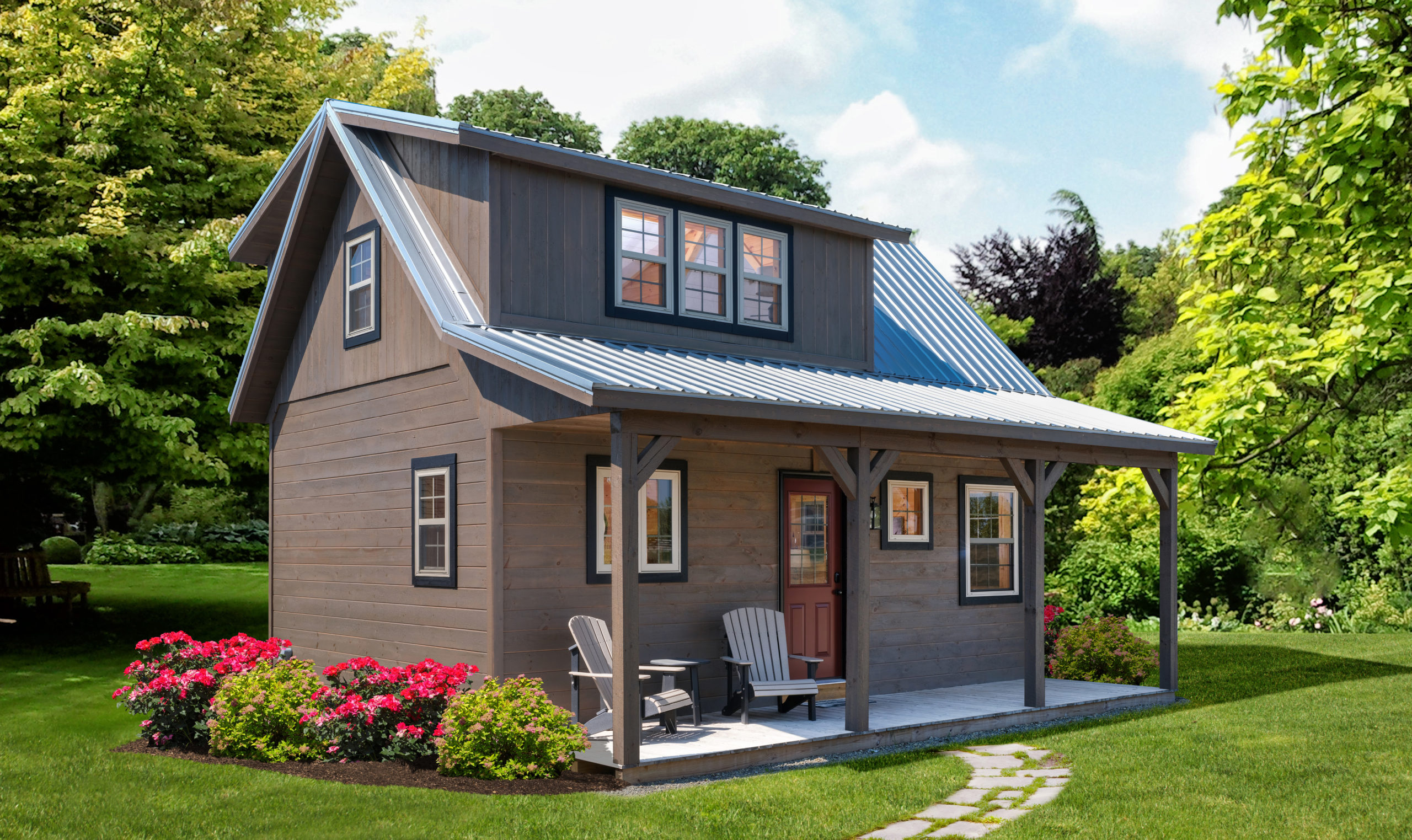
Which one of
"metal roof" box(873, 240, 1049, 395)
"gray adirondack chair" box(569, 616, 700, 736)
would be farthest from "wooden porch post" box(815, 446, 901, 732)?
"metal roof" box(873, 240, 1049, 395)

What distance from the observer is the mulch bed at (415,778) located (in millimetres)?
7996

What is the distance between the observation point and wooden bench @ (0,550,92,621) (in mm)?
16766

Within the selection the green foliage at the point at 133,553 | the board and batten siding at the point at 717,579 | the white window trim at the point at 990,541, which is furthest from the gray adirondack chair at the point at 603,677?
the green foliage at the point at 133,553

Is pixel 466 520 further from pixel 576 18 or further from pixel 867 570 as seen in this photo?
pixel 576 18

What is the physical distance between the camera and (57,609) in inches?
689

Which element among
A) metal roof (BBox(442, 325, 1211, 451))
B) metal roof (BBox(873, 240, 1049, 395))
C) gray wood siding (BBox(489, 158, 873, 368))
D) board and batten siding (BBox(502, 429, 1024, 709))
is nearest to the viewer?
metal roof (BBox(442, 325, 1211, 451))

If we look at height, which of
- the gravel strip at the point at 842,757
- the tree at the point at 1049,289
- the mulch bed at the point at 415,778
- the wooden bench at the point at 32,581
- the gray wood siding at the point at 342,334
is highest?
the tree at the point at 1049,289

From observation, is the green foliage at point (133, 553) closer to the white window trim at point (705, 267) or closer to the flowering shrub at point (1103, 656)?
the white window trim at point (705, 267)

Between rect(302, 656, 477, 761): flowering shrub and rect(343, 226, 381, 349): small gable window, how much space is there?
374 cm

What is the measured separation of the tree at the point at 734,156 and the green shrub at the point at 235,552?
16597mm

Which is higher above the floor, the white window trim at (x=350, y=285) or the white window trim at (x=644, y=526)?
the white window trim at (x=350, y=285)

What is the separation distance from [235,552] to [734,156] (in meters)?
18.6

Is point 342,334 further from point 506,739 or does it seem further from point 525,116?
point 525,116

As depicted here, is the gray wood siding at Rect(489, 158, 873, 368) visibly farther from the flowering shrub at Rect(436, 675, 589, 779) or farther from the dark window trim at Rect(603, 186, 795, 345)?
the flowering shrub at Rect(436, 675, 589, 779)
